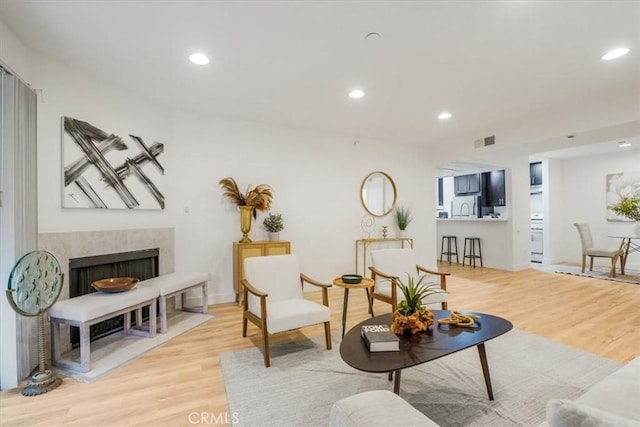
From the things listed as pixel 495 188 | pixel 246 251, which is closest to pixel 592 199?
pixel 495 188

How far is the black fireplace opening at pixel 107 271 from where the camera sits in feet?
9.53

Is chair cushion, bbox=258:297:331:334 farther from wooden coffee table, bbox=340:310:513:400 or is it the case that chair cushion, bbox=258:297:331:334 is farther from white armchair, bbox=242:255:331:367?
wooden coffee table, bbox=340:310:513:400

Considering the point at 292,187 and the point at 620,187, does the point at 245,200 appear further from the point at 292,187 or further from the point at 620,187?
the point at 620,187

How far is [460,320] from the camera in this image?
227 cm

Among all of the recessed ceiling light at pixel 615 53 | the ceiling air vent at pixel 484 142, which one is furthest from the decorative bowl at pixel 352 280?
the ceiling air vent at pixel 484 142

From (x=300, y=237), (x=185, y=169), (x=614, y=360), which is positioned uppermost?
(x=185, y=169)

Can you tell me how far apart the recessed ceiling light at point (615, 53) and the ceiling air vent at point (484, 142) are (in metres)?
2.07

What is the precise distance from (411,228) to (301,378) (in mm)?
4316

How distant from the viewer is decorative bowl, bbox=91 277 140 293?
2820 millimetres

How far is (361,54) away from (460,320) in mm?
2332

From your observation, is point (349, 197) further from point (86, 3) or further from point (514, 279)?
point (86, 3)

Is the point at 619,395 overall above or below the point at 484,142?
below

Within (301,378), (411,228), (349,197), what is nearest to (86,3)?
(301,378)

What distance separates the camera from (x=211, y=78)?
3.17 m
